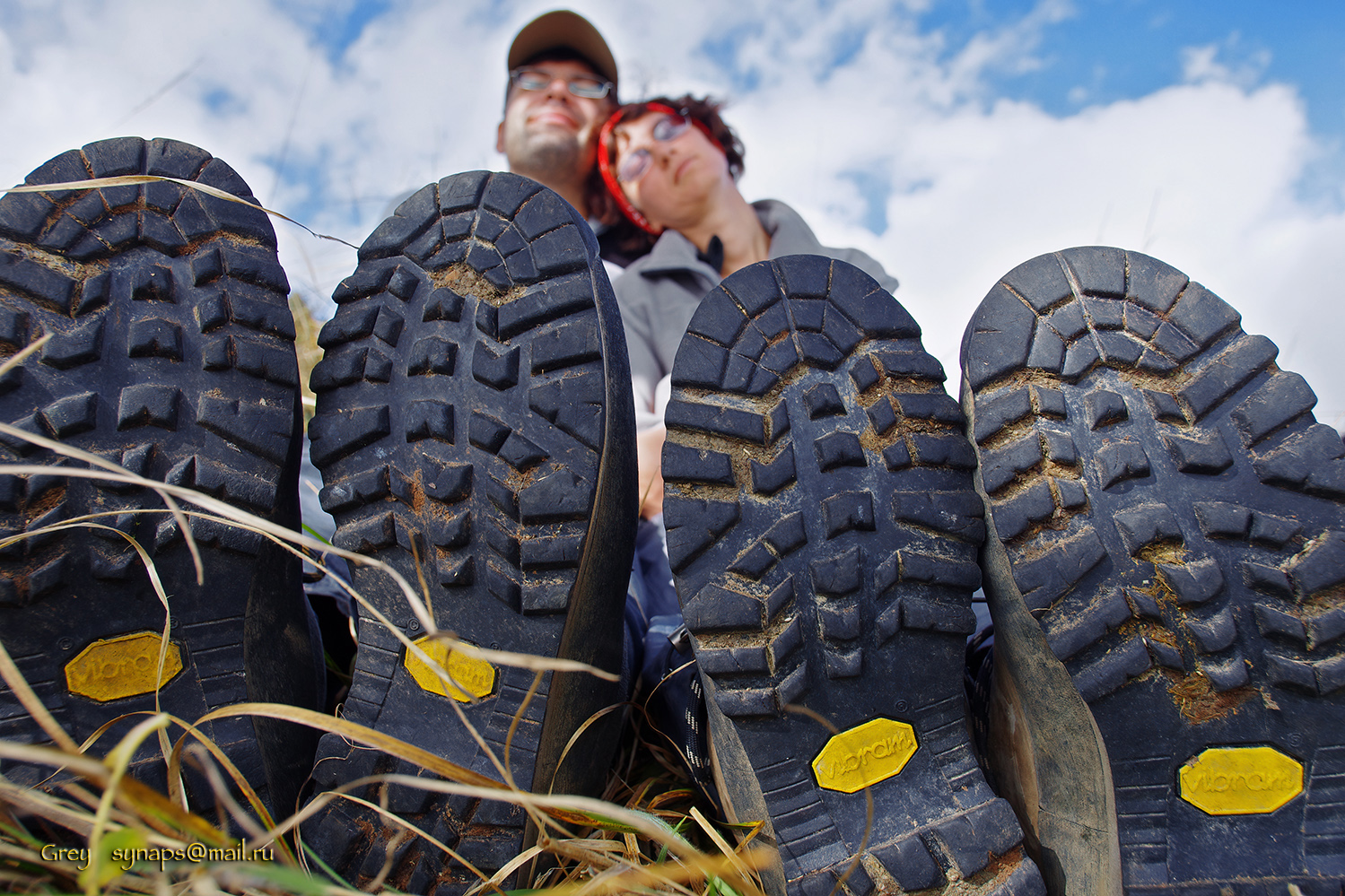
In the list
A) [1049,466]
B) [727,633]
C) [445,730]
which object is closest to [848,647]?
[727,633]

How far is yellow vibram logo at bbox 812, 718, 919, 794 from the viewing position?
666 millimetres

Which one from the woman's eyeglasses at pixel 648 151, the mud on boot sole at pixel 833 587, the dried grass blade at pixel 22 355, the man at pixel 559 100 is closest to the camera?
the dried grass blade at pixel 22 355

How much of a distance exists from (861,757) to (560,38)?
8.12 ft

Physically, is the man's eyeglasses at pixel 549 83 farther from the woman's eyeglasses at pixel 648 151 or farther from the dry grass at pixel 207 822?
the dry grass at pixel 207 822

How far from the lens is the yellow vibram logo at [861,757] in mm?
666

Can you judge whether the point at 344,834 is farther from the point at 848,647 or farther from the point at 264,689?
the point at 848,647

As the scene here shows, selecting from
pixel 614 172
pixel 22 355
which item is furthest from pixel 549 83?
pixel 22 355

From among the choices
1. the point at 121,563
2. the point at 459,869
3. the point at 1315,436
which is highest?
the point at 1315,436

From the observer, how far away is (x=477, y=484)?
2.39 feet

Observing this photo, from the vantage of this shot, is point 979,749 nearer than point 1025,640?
No

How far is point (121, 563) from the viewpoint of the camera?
692 millimetres

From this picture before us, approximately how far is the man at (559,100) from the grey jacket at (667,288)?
0.53m

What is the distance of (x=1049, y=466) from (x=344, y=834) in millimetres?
673

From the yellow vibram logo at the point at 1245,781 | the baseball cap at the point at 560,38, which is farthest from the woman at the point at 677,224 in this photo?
the yellow vibram logo at the point at 1245,781
